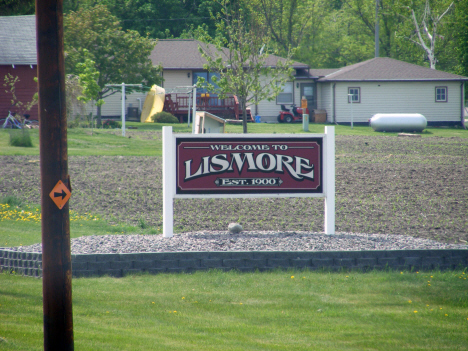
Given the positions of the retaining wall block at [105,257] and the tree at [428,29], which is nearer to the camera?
the retaining wall block at [105,257]

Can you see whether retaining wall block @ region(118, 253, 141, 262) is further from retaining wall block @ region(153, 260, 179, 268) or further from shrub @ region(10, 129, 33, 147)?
shrub @ region(10, 129, 33, 147)

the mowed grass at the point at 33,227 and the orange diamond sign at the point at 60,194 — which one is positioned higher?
the orange diamond sign at the point at 60,194

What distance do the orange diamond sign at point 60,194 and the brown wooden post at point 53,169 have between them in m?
0.02

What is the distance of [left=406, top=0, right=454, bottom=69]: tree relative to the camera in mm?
48469

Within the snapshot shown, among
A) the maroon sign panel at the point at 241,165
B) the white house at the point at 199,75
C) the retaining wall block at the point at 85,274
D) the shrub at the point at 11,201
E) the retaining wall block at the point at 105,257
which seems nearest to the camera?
the retaining wall block at the point at 85,274

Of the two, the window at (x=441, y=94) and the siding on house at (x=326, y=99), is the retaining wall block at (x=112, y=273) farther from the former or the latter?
the window at (x=441, y=94)

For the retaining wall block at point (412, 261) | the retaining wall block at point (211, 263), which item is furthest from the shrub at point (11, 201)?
the retaining wall block at point (412, 261)

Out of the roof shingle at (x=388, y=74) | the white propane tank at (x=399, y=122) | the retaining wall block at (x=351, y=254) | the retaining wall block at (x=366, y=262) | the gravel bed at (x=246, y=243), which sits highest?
the roof shingle at (x=388, y=74)

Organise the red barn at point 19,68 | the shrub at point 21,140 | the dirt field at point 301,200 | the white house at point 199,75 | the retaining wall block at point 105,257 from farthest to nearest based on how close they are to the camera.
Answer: the white house at point 199,75
the red barn at point 19,68
the shrub at point 21,140
the dirt field at point 301,200
the retaining wall block at point 105,257

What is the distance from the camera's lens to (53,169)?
13.9ft

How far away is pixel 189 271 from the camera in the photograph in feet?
24.0

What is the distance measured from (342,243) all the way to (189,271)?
233 cm

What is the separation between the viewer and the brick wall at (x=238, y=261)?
7.25m

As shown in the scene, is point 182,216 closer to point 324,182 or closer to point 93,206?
point 93,206
